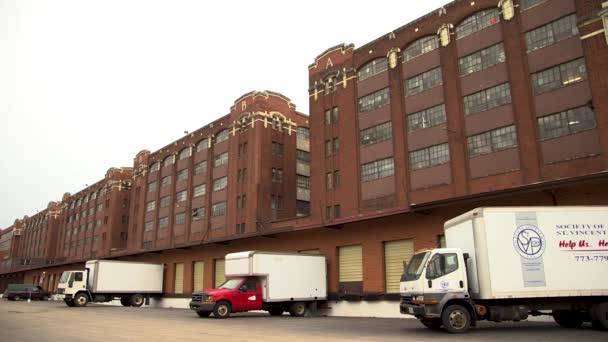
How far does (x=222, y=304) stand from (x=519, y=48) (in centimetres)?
2351

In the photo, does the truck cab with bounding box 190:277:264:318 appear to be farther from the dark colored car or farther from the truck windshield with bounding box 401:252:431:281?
the dark colored car

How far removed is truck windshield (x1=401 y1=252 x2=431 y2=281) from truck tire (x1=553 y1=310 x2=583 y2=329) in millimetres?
4987

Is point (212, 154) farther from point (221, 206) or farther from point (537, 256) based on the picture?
point (537, 256)

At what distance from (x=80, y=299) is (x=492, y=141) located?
3257 centimetres

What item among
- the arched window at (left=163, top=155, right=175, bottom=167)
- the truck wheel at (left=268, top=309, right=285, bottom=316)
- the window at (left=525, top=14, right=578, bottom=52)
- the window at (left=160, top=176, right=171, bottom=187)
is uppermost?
the arched window at (left=163, top=155, right=175, bottom=167)

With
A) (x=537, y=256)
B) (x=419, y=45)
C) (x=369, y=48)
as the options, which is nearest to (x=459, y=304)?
(x=537, y=256)

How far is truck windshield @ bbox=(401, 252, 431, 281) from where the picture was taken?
16094 millimetres

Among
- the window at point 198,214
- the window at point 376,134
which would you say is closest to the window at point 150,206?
the window at point 198,214

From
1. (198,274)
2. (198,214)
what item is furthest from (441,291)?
(198,214)

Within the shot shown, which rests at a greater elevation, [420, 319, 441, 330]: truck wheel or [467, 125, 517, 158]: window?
[467, 125, 517, 158]: window

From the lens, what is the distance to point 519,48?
30.4 m

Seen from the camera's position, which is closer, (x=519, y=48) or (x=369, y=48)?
(x=519, y=48)

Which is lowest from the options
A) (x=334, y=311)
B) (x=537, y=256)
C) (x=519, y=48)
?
(x=334, y=311)

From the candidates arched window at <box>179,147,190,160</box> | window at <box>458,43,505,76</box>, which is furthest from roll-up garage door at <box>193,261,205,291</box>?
window at <box>458,43,505,76</box>
